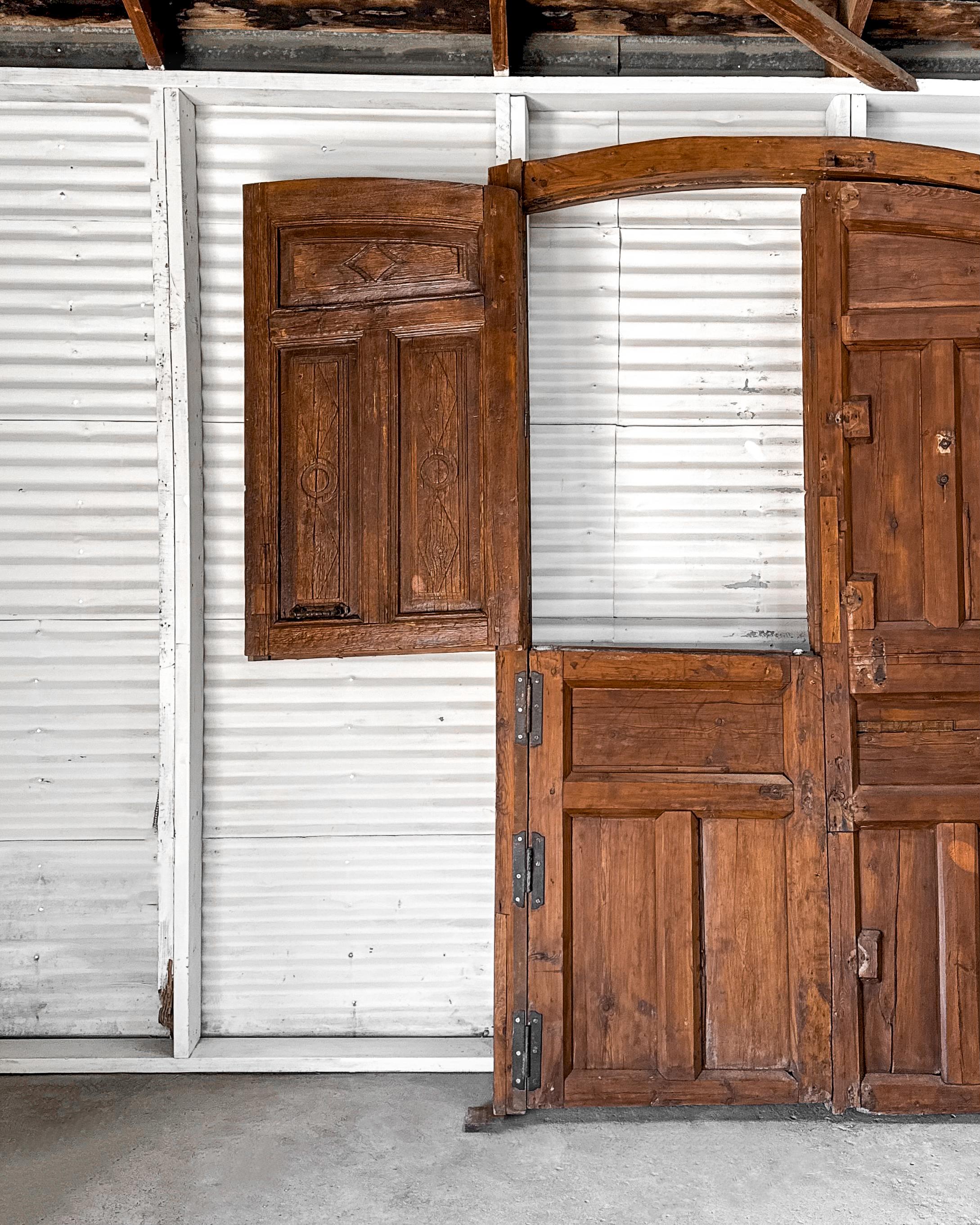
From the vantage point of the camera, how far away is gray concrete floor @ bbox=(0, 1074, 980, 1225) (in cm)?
240

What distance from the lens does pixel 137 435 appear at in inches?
129

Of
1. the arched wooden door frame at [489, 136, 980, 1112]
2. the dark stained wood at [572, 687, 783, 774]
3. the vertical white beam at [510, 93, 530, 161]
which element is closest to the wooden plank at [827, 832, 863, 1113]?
the arched wooden door frame at [489, 136, 980, 1112]

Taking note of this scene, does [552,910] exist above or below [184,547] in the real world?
below

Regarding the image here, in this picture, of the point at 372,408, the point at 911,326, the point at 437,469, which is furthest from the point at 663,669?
the point at 911,326

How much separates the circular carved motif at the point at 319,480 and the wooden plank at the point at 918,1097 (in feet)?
8.50

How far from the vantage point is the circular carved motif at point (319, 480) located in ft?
9.63

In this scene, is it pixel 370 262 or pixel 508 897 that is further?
pixel 370 262

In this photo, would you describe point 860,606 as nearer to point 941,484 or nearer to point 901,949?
point 941,484

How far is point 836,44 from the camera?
2926 millimetres

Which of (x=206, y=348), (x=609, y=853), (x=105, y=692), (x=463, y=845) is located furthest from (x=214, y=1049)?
(x=206, y=348)

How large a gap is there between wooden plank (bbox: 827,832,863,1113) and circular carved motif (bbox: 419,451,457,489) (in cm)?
171

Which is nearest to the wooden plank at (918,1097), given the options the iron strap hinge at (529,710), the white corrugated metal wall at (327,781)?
the white corrugated metal wall at (327,781)

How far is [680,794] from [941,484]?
4.39 ft

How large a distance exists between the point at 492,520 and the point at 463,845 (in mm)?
1240
